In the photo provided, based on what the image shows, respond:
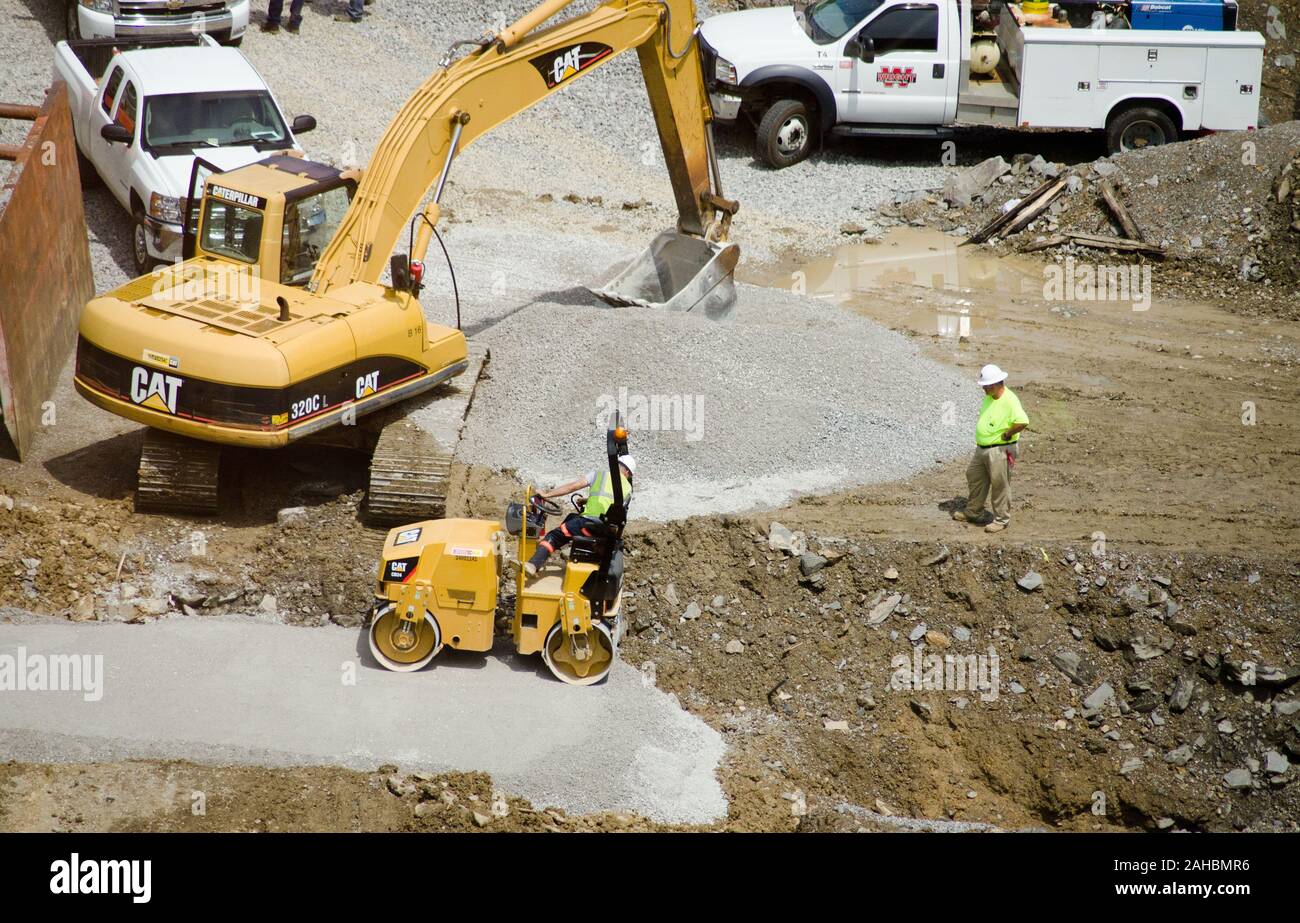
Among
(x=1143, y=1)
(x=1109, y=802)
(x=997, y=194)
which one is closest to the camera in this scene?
(x=1109, y=802)

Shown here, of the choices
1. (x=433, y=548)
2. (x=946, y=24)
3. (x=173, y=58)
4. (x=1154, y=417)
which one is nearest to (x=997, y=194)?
(x=946, y=24)

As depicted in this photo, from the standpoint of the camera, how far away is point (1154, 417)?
476 inches

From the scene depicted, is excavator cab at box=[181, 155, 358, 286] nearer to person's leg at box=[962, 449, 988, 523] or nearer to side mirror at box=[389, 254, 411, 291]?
side mirror at box=[389, 254, 411, 291]

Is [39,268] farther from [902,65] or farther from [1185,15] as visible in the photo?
[1185,15]

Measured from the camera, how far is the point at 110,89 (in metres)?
14.5

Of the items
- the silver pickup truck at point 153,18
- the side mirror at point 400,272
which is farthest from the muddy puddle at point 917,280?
the silver pickup truck at point 153,18

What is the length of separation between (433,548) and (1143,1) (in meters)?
14.4

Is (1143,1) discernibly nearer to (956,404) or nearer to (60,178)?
(956,404)

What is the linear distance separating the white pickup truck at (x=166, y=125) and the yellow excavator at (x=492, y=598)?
242 inches

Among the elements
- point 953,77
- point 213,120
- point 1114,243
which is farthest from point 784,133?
point 213,120

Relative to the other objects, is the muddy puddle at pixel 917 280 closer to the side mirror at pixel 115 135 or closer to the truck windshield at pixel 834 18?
the truck windshield at pixel 834 18

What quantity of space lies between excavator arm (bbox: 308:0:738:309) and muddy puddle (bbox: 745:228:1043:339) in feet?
6.96

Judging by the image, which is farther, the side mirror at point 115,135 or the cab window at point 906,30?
the cab window at point 906,30

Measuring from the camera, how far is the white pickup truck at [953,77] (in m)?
17.5
